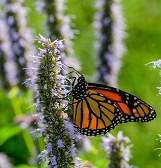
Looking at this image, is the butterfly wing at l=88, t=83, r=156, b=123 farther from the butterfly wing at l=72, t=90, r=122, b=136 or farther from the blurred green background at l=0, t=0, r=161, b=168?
the blurred green background at l=0, t=0, r=161, b=168

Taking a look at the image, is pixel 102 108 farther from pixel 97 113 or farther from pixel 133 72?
pixel 133 72

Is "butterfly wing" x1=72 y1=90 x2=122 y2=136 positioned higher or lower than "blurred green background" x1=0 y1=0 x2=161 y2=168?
lower

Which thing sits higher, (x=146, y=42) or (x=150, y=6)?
(x=150, y=6)

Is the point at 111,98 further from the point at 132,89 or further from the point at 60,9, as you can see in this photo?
the point at 132,89

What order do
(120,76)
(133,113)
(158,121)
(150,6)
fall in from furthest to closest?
1. (150,6)
2. (120,76)
3. (158,121)
4. (133,113)

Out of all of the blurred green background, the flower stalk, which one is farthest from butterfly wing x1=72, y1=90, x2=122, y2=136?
the blurred green background

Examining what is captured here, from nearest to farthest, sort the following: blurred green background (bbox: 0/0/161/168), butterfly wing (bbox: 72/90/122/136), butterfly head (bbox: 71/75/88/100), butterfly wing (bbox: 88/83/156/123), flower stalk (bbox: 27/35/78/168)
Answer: flower stalk (bbox: 27/35/78/168) < butterfly wing (bbox: 88/83/156/123) < butterfly head (bbox: 71/75/88/100) < butterfly wing (bbox: 72/90/122/136) < blurred green background (bbox: 0/0/161/168)

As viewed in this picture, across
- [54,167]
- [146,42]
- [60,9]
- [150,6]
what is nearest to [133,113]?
[54,167]

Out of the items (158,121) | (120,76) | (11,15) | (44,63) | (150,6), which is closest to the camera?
(44,63)
